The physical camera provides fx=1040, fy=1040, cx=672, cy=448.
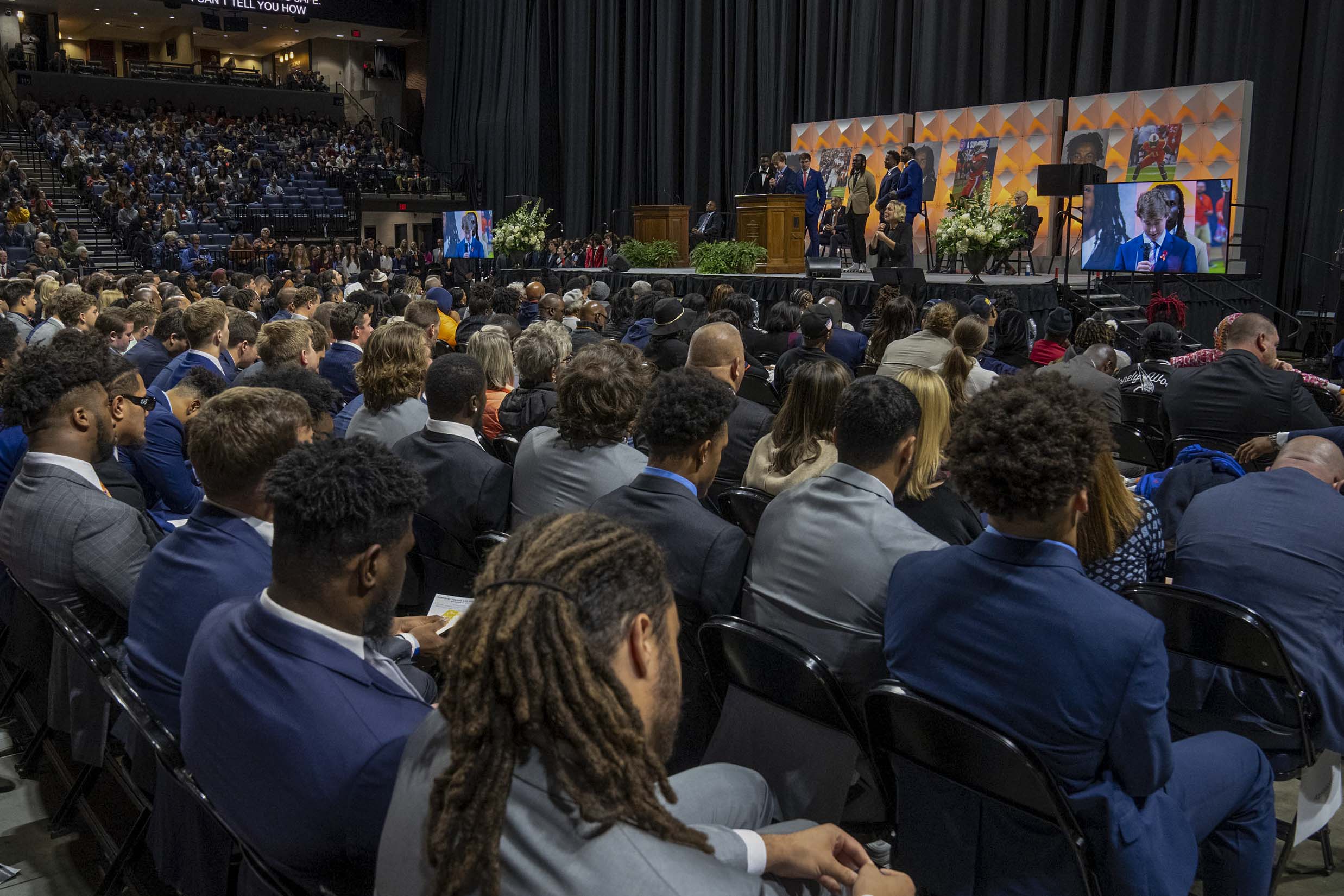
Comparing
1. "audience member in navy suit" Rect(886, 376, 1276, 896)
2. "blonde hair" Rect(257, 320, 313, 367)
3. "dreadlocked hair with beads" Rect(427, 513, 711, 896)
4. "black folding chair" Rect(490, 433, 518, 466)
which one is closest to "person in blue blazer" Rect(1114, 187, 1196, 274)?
"black folding chair" Rect(490, 433, 518, 466)

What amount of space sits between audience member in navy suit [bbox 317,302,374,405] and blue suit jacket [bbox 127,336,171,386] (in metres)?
0.79

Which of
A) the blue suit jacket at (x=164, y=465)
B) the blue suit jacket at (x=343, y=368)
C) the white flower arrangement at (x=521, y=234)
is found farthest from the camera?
the white flower arrangement at (x=521, y=234)

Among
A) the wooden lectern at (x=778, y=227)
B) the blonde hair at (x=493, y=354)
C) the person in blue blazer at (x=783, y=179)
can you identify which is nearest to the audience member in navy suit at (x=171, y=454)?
the blonde hair at (x=493, y=354)

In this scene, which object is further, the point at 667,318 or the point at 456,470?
the point at 667,318

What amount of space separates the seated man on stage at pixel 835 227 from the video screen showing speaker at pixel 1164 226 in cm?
303

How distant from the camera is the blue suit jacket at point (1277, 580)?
91.0 inches

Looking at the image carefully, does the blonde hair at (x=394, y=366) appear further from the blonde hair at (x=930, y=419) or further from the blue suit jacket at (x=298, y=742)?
the blue suit jacket at (x=298, y=742)

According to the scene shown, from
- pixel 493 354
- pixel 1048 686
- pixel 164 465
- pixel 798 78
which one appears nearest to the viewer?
pixel 1048 686

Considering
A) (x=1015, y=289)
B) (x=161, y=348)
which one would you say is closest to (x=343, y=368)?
(x=161, y=348)

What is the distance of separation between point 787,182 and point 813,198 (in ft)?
5.16

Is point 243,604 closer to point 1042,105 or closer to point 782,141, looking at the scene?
point 1042,105

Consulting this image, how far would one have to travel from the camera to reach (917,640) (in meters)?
1.87

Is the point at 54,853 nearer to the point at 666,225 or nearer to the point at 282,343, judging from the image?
the point at 282,343

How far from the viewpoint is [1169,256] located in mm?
10414
